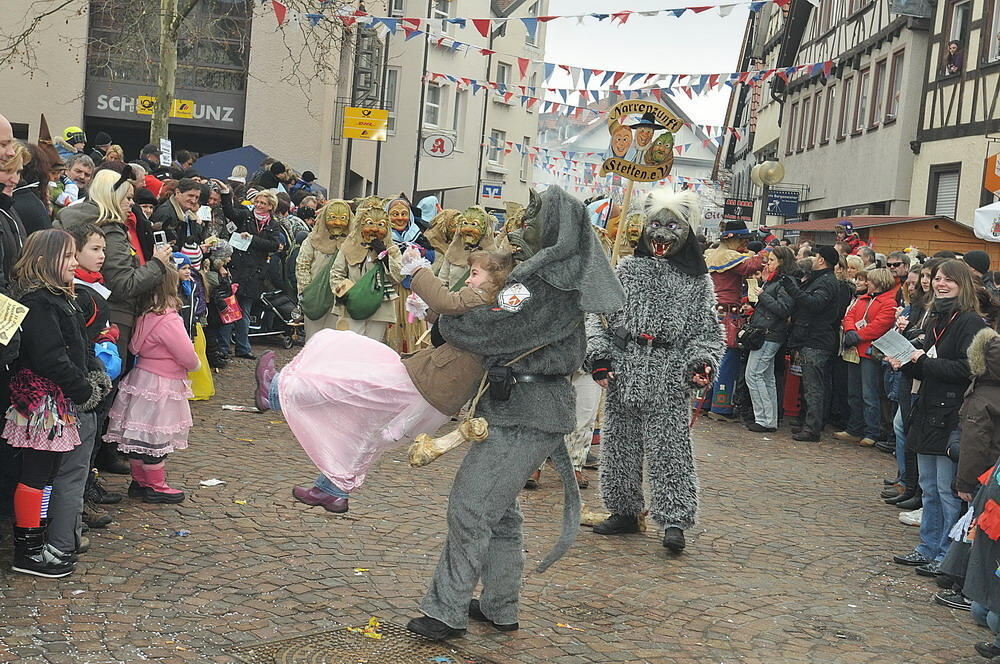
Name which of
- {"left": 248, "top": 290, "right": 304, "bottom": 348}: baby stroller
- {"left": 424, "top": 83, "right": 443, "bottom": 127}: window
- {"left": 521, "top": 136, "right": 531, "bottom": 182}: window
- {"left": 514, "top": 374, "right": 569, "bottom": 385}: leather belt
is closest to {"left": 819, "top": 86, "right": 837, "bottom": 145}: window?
{"left": 424, "top": 83, "right": 443, "bottom": 127}: window

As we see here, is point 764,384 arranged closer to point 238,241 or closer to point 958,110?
point 238,241

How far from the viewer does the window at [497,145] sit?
5091 centimetres

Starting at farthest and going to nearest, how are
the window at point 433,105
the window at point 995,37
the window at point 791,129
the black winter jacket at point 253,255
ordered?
the window at point 433,105 < the window at point 791,129 < the window at point 995,37 < the black winter jacket at point 253,255

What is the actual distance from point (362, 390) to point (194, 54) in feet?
79.9

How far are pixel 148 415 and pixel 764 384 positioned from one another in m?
8.03

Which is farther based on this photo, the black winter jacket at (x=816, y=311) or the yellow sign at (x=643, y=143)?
the black winter jacket at (x=816, y=311)

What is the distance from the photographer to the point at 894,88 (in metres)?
27.7

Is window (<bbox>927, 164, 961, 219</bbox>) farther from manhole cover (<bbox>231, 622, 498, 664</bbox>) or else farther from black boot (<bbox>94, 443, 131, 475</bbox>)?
manhole cover (<bbox>231, 622, 498, 664</bbox>)

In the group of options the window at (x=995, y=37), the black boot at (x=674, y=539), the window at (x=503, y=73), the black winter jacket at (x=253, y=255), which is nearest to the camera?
the black boot at (x=674, y=539)

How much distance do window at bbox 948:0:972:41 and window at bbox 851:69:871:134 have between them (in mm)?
5202

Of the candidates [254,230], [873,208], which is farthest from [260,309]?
[873,208]

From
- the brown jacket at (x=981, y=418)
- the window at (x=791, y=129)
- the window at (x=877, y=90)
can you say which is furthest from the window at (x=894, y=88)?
the brown jacket at (x=981, y=418)

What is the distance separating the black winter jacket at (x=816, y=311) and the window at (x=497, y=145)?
121 feet

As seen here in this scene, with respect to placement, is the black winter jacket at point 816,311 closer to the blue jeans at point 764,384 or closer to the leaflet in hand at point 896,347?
the blue jeans at point 764,384
